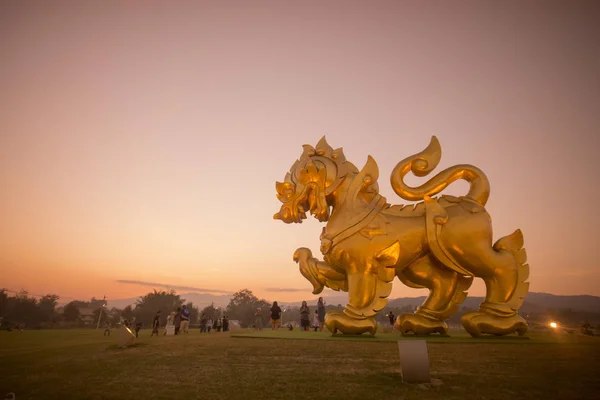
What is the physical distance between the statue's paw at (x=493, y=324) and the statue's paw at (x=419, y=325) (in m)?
0.61

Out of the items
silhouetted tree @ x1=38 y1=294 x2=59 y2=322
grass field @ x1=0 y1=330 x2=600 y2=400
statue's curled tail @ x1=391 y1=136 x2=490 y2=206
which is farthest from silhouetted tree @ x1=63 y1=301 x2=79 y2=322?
statue's curled tail @ x1=391 y1=136 x2=490 y2=206

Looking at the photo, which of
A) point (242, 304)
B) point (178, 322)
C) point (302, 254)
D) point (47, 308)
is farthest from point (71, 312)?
point (302, 254)

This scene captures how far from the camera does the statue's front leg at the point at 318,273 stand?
659 cm

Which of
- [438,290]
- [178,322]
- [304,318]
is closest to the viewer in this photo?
[438,290]

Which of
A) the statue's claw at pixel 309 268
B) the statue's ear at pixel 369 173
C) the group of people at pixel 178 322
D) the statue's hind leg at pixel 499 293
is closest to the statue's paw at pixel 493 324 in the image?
the statue's hind leg at pixel 499 293

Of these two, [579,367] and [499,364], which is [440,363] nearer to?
[499,364]

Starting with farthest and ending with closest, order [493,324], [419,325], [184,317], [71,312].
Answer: [71,312] → [184,317] → [419,325] → [493,324]

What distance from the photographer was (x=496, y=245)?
5.95 meters

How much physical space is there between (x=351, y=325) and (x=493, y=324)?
237 cm

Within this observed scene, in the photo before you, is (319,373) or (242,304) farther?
(242,304)

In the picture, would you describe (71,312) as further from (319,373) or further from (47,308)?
(319,373)

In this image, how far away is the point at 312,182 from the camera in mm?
6656

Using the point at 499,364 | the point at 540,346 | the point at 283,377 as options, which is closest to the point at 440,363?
the point at 499,364

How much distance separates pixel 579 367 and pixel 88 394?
503cm
